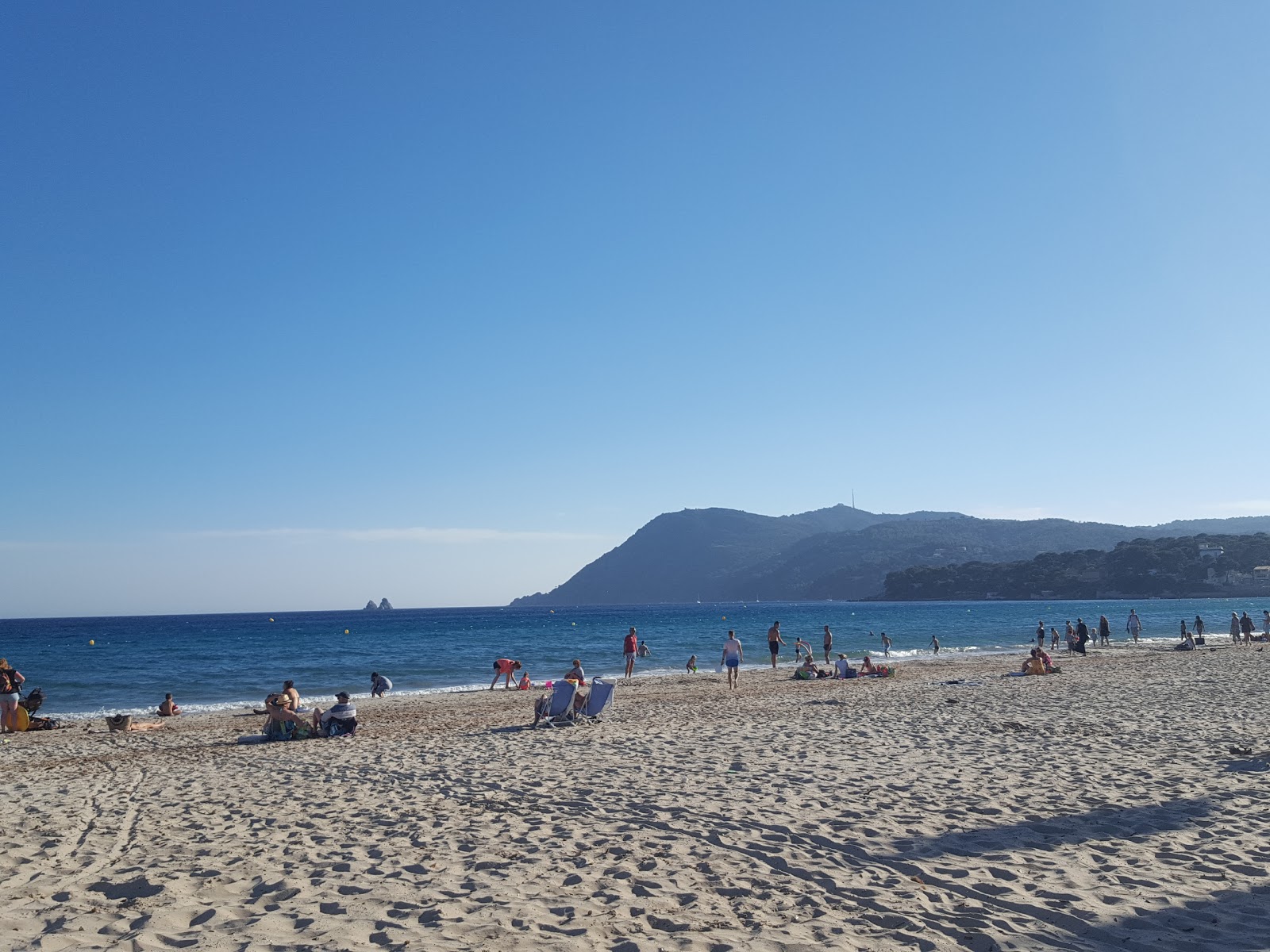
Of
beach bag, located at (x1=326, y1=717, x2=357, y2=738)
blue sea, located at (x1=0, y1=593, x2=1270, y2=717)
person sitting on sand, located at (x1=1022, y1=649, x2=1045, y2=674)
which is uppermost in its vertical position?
beach bag, located at (x1=326, y1=717, x2=357, y2=738)

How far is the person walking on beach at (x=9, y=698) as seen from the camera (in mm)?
15461

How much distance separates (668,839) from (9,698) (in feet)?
48.5

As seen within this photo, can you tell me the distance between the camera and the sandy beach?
4.73 m

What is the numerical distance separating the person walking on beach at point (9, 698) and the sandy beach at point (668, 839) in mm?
3078

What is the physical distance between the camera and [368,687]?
2866cm

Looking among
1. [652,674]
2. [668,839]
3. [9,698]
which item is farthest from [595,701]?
[652,674]

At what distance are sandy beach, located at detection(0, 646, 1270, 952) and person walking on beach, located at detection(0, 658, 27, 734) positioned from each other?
121 inches

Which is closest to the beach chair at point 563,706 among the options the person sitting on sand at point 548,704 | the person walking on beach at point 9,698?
the person sitting on sand at point 548,704

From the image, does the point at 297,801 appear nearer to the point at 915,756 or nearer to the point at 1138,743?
the point at 915,756

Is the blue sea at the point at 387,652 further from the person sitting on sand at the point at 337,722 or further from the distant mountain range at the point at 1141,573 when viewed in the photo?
the distant mountain range at the point at 1141,573

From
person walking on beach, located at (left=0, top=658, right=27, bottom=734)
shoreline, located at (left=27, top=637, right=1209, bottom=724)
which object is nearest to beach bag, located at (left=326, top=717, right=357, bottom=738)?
shoreline, located at (left=27, top=637, right=1209, bottom=724)

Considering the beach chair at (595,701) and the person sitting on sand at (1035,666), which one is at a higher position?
the beach chair at (595,701)

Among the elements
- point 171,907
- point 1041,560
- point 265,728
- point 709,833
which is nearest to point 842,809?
point 709,833

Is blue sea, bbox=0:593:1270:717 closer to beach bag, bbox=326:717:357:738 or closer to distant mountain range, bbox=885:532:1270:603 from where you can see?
beach bag, bbox=326:717:357:738
